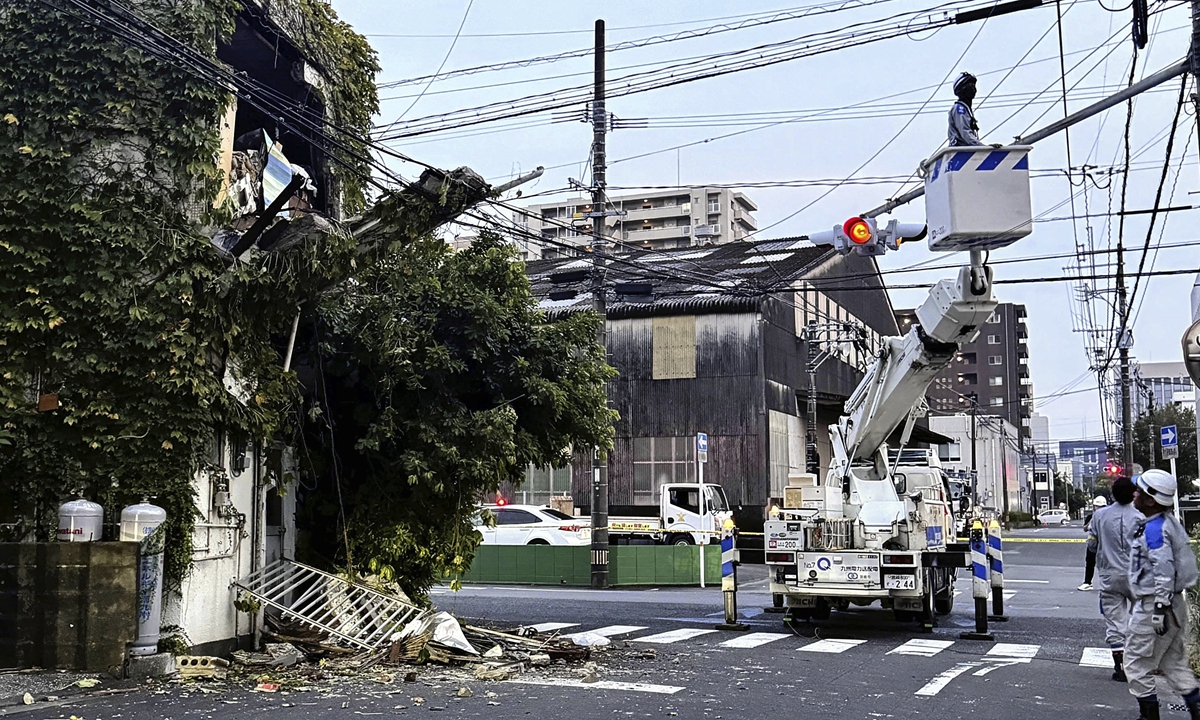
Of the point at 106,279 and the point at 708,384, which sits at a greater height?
the point at 708,384

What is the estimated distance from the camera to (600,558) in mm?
25859

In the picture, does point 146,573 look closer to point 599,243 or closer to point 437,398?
point 437,398

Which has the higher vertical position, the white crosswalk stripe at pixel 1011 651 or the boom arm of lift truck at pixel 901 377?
the boom arm of lift truck at pixel 901 377

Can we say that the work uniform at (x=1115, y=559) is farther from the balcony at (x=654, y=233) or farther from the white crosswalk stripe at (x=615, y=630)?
the balcony at (x=654, y=233)

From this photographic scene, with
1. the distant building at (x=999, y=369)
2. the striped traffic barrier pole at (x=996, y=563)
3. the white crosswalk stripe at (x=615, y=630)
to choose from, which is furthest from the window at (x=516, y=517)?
the distant building at (x=999, y=369)

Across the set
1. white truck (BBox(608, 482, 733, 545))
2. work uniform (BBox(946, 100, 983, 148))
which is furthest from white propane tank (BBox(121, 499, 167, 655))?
white truck (BBox(608, 482, 733, 545))

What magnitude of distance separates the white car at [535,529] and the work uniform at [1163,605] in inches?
895

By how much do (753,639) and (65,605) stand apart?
28.3 ft

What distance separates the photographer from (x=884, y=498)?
1642 cm

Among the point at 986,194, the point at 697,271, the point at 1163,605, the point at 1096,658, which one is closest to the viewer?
the point at 1163,605

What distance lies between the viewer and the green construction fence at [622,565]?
2641cm

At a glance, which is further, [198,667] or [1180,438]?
[1180,438]

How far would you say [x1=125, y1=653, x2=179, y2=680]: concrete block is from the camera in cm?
1084

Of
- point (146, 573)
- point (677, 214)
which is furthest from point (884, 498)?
point (677, 214)
